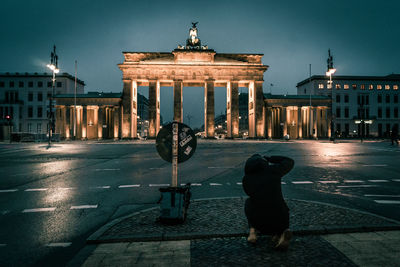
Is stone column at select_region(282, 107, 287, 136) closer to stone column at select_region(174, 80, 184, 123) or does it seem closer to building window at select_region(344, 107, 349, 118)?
stone column at select_region(174, 80, 184, 123)

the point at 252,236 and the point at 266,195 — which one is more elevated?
the point at 266,195

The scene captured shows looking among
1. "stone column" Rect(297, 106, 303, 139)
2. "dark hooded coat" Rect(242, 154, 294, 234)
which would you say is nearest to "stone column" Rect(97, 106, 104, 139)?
"stone column" Rect(297, 106, 303, 139)

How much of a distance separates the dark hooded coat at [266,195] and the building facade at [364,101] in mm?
80776

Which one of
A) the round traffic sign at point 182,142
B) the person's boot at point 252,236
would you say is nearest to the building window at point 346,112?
the round traffic sign at point 182,142

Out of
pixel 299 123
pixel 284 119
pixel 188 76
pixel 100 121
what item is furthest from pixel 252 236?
pixel 299 123

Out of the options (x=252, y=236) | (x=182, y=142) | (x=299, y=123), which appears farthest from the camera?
(x=299, y=123)

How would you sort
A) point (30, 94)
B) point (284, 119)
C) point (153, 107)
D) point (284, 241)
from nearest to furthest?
1. point (284, 241)
2. point (153, 107)
3. point (284, 119)
4. point (30, 94)

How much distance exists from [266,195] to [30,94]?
89.2 meters

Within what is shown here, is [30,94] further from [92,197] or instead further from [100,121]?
[92,197]

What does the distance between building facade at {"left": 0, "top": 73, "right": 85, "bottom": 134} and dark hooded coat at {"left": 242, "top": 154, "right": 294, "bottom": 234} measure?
275 feet

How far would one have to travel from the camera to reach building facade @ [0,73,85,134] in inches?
2980

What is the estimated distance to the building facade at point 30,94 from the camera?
248 feet

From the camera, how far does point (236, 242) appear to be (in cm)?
419

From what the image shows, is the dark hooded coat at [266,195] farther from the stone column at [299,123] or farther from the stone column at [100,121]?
the stone column at [299,123]
